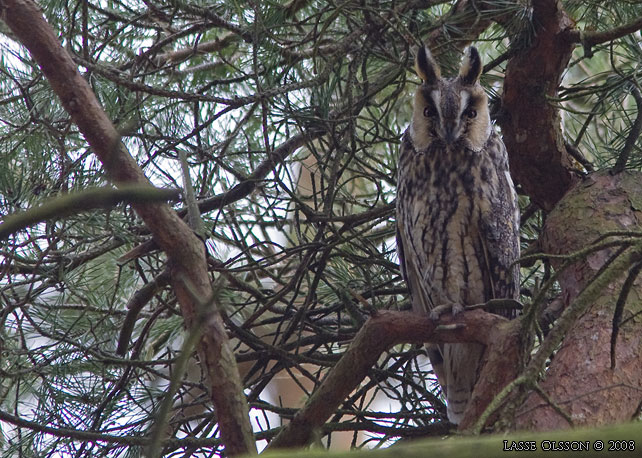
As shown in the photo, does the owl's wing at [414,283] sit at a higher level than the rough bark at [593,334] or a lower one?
higher

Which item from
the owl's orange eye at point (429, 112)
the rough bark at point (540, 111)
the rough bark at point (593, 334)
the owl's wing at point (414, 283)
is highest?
the owl's orange eye at point (429, 112)

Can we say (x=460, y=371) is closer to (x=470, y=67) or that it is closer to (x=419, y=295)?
(x=419, y=295)

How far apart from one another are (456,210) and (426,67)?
1.32 ft

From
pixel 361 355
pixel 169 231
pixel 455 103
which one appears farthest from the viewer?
pixel 455 103

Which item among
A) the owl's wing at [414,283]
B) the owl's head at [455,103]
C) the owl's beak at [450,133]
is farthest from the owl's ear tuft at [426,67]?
the owl's wing at [414,283]

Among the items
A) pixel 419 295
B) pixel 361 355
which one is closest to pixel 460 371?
pixel 419 295

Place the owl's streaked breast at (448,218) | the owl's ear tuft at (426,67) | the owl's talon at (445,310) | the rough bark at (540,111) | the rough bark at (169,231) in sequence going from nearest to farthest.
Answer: the rough bark at (169,231) < the owl's talon at (445,310) < the rough bark at (540,111) < the owl's ear tuft at (426,67) < the owl's streaked breast at (448,218)

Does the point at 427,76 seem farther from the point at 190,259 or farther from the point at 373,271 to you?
the point at 190,259

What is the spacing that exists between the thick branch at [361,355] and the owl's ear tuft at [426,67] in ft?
2.68

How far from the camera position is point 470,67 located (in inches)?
80.0

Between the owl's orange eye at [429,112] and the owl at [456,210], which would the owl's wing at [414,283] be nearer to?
the owl at [456,210]

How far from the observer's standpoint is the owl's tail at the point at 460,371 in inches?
79.9

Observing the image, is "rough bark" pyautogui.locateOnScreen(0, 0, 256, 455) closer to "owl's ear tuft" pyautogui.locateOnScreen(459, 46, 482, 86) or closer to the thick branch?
the thick branch

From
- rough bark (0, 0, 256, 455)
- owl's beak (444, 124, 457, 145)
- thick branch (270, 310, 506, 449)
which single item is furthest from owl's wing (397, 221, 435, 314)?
rough bark (0, 0, 256, 455)
